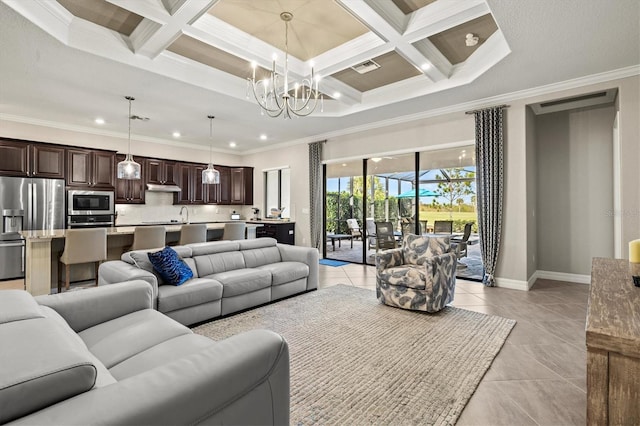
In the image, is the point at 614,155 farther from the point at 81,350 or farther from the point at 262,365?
the point at 81,350

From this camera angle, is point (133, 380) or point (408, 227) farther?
point (408, 227)

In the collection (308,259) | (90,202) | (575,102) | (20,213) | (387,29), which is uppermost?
(387,29)

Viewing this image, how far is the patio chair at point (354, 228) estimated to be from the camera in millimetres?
7039

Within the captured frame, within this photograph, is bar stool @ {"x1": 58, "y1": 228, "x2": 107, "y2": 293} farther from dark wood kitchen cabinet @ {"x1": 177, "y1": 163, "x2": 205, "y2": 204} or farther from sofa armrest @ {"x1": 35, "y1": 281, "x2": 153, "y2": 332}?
dark wood kitchen cabinet @ {"x1": 177, "y1": 163, "x2": 205, "y2": 204}

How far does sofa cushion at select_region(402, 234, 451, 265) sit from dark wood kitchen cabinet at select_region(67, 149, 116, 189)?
19.6ft

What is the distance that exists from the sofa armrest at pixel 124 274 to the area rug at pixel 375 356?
2.20 feet

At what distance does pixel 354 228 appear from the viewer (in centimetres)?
711

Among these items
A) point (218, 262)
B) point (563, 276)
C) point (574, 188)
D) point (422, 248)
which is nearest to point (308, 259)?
point (218, 262)

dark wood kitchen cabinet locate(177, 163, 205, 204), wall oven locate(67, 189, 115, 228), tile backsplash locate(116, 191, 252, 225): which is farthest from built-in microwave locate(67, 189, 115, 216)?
dark wood kitchen cabinet locate(177, 163, 205, 204)

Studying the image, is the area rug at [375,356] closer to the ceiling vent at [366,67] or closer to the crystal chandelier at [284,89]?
Answer: the crystal chandelier at [284,89]

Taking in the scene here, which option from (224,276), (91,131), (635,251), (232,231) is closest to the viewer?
(635,251)

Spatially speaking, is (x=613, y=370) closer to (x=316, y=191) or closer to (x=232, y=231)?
(x=232, y=231)

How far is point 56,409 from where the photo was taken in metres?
0.84

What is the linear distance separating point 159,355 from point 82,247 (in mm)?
3400
